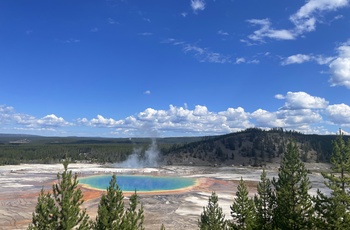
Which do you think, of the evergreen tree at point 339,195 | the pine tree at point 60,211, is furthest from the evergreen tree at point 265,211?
the pine tree at point 60,211

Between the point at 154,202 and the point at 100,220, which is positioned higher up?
the point at 100,220

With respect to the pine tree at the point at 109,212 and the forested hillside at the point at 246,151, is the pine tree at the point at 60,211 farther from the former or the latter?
the forested hillside at the point at 246,151

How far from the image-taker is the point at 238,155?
163m

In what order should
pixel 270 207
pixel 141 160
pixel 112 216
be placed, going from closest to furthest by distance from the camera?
1. pixel 112 216
2. pixel 270 207
3. pixel 141 160

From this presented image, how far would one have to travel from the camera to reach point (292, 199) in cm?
2725

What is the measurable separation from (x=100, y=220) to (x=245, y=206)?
1381 cm

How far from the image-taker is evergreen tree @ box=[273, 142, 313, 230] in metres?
26.0

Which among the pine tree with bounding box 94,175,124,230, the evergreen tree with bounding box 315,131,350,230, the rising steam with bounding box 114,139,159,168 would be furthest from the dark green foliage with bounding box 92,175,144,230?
the rising steam with bounding box 114,139,159,168

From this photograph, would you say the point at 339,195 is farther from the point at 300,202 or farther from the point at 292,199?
the point at 292,199

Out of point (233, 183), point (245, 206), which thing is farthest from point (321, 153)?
point (245, 206)

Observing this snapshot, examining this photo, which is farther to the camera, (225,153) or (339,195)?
(225,153)

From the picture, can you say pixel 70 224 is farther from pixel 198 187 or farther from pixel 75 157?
pixel 75 157

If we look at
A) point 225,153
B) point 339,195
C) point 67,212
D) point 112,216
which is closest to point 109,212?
point 112,216

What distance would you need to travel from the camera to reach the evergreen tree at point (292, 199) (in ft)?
85.2
